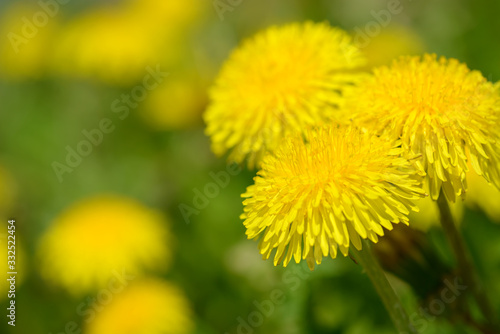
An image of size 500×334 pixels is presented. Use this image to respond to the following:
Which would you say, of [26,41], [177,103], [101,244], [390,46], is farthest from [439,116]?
[26,41]

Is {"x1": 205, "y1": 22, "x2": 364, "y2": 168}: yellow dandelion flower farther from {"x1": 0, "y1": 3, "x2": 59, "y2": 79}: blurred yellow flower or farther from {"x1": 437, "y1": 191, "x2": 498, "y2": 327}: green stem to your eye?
{"x1": 0, "y1": 3, "x2": 59, "y2": 79}: blurred yellow flower

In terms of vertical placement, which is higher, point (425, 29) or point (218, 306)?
point (425, 29)

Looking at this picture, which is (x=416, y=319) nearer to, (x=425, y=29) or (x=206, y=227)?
(x=206, y=227)

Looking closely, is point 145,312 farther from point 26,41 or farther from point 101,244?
point 26,41

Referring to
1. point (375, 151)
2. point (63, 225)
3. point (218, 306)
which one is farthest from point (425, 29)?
point (375, 151)

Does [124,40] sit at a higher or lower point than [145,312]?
higher

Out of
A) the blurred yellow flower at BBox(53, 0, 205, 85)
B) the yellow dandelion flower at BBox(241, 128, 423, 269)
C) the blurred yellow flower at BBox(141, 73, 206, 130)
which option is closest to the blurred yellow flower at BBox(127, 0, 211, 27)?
the blurred yellow flower at BBox(53, 0, 205, 85)
